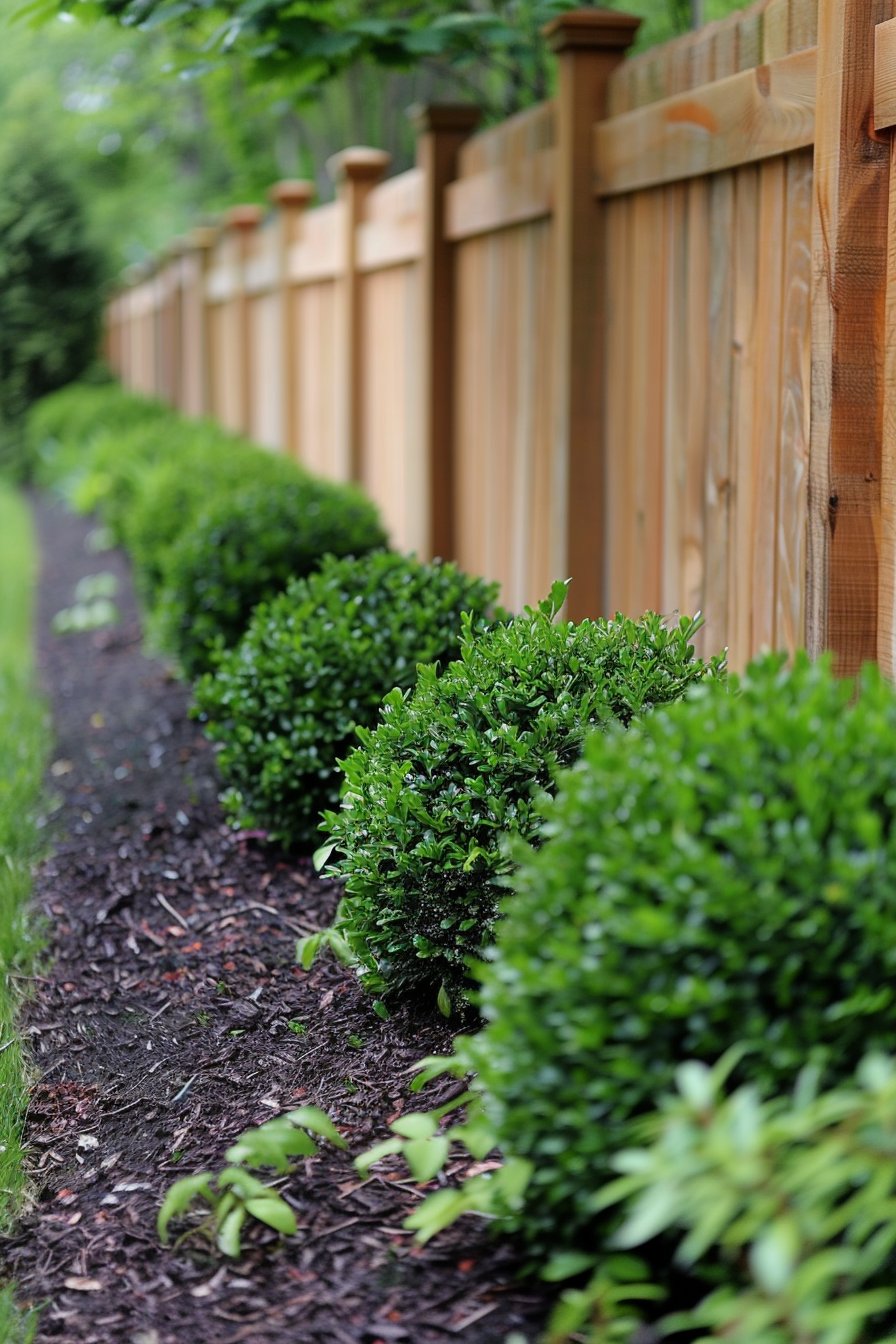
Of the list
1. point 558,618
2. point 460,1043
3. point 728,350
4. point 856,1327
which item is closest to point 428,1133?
point 460,1043

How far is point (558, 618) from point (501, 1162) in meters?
2.54

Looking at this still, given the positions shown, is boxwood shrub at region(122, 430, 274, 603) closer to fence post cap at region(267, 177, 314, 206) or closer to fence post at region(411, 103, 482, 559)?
fence post at region(411, 103, 482, 559)

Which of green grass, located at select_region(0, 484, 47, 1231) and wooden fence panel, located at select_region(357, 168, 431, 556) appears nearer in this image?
green grass, located at select_region(0, 484, 47, 1231)

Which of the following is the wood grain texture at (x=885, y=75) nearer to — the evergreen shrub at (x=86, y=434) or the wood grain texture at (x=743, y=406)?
the wood grain texture at (x=743, y=406)

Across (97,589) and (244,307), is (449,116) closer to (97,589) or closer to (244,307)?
(97,589)

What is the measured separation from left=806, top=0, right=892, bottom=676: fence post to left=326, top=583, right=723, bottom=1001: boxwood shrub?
1.03 feet

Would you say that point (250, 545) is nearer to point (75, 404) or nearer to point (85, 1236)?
point (85, 1236)

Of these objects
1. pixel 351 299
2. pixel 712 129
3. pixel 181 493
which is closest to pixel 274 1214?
pixel 712 129

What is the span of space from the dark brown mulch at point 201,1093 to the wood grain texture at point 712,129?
2.01 m

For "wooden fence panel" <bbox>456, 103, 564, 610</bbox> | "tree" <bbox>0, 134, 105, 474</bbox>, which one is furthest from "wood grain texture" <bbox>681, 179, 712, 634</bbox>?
"tree" <bbox>0, 134, 105, 474</bbox>

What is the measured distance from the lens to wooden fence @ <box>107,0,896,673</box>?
274cm

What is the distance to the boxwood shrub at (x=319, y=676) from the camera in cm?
378

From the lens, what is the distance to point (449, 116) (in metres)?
5.74

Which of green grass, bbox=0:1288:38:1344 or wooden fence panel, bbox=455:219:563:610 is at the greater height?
wooden fence panel, bbox=455:219:563:610
